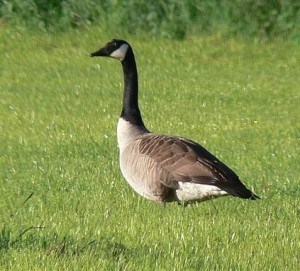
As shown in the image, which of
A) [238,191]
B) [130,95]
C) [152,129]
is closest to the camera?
[238,191]

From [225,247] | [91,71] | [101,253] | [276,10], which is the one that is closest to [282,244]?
[225,247]

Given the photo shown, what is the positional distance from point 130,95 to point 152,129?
3.83m

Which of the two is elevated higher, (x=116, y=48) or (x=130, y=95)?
(x=116, y=48)

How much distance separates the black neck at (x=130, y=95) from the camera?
10836mm

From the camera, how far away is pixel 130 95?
444 inches

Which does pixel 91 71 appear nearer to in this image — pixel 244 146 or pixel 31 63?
pixel 31 63

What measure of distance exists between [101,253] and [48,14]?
619 inches

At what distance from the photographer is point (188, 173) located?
9430mm

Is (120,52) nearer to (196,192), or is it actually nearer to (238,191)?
(196,192)

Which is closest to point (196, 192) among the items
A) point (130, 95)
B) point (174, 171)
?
point (174, 171)

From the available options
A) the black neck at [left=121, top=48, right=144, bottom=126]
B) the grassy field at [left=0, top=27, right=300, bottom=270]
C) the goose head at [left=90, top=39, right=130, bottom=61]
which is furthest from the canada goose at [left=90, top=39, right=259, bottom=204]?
the goose head at [left=90, top=39, right=130, bottom=61]

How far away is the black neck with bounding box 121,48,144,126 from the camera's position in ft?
35.6

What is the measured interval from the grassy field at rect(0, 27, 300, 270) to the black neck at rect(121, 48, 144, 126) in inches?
27.1

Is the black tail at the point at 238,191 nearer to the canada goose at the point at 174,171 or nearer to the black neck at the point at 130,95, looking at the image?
the canada goose at the point at 174,171
